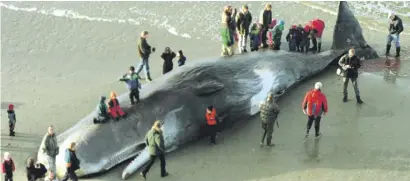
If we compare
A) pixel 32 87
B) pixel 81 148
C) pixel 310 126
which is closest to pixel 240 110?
pixel 310 126

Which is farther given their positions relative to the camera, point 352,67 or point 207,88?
point 352,67

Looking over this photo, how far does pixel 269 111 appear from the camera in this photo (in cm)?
1417

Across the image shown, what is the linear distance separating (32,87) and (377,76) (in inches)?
408

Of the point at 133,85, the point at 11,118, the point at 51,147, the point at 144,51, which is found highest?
the point at 144,51

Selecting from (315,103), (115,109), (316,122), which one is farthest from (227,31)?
(115,109)

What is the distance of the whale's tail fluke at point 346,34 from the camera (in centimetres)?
1956

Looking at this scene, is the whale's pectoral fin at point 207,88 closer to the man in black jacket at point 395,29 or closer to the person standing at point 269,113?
the person standing at point 269,113

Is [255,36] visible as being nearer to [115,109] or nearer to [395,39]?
[395,39]

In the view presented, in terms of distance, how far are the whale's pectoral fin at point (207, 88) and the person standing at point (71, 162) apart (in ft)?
12.8

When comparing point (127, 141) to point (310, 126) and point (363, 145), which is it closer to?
point (310, 126)

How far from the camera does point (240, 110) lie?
16047 millimetres

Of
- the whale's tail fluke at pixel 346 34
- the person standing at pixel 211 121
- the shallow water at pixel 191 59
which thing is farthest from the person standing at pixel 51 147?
the whale's tail fluke at pixel 346 34

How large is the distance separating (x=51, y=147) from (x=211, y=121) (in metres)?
3.92

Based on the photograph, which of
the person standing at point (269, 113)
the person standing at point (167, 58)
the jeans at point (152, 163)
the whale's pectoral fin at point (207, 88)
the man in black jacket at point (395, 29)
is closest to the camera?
the jeans at point (152, 163)
